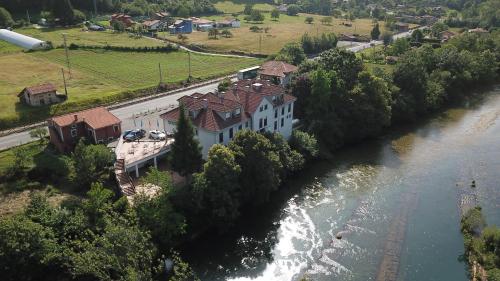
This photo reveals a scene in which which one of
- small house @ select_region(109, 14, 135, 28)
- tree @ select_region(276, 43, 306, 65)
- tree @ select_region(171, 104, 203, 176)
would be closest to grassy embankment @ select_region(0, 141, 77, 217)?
tree @ select_region(171, 104, 203, 176)

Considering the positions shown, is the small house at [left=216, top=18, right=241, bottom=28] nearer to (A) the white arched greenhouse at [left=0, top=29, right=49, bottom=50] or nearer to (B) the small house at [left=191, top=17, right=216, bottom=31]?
(B) the small house at [left=191, top=17, right=216, bottom=31]

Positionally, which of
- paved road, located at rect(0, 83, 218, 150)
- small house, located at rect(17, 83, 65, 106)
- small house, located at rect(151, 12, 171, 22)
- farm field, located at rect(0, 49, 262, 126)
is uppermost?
small house, located at rect(151, 12, 171, 22)

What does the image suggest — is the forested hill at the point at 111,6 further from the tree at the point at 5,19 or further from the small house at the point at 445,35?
the small house at the point at 445,35

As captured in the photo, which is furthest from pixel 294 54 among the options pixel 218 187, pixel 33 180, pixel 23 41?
pixel 23 41

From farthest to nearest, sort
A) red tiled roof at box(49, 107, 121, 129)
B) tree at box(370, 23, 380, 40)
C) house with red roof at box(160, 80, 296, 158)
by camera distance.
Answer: tree at box(370, 23, 380, 40), red tiled roof at box(49, 107, 121, 129), house with red roof at box(160, 80, 296, 158)

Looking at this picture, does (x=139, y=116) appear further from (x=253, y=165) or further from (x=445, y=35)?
(x=445, y=35)

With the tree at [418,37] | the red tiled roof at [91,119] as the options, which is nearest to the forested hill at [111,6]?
the tree at [418,37]

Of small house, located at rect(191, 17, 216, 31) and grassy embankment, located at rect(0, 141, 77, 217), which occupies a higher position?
small house, located at rect(191, 17, 216, 31)
